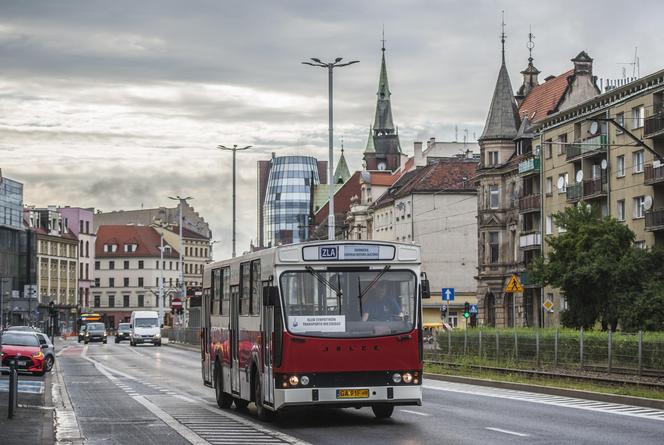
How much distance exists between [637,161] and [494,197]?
72.4ft

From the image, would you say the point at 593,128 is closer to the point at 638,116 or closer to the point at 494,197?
the point at 638,116

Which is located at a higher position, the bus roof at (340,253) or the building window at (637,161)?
the building window at (637,161)

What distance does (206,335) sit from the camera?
28797 mm

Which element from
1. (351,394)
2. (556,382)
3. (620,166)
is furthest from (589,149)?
(351,394)

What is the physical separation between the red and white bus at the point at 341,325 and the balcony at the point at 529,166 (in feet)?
208

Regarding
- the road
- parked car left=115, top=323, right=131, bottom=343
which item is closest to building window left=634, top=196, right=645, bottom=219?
the road

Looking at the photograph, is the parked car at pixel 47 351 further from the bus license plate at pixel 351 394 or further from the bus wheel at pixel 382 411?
the bus license plate at pixel 351 394

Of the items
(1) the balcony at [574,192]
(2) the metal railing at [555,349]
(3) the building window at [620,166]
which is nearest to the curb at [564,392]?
(2) the metal railing at [555,349]

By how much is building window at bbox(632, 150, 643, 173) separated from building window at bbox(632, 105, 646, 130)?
1379 millimetres

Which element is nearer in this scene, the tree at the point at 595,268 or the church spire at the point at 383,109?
the tree at the point at 595,268

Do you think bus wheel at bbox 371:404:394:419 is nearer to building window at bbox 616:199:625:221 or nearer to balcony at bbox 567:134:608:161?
balcony at bbox 567:134:608:161

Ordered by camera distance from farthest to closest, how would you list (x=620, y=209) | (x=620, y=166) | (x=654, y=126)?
(x=620, y=209)
(x=620, y=166)
(x=654, y=126)

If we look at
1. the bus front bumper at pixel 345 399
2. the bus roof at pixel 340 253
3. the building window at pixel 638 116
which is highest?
the building window at pixel 638 116

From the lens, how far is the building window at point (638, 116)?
68688mm
